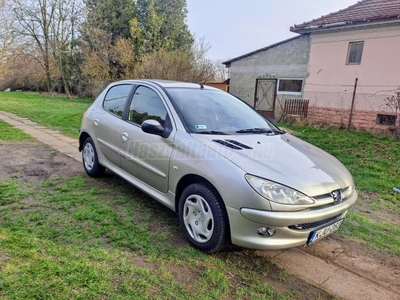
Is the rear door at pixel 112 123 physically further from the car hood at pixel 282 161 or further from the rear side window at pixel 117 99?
the car hood at pixel 282 161

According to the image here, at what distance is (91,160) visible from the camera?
4.38 m

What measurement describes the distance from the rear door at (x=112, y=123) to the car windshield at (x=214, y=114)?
2.76 ft

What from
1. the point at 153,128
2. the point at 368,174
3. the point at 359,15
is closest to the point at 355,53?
the point at 359,15

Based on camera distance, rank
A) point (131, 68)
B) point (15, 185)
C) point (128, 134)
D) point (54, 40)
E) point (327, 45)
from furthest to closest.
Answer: point (54, 40) < point (131, 68) < point (327, 45) < point (15, 185) < point (128, 134)

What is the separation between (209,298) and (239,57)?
14811 mm

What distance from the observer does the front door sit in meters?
2.97

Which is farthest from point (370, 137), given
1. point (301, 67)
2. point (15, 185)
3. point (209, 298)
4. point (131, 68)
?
point (131, 68)

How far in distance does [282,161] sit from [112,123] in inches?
91.1

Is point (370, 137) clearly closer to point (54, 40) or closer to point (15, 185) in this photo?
point (15, 185)

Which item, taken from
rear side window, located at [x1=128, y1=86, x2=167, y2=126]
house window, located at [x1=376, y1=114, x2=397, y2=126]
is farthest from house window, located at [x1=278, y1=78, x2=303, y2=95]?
rear side window, located at [x1=128, y1=86, x2=167, y2=126]

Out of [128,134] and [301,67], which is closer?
[128,134]

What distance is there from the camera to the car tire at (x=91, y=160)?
4258mm

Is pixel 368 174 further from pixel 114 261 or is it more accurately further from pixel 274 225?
pixel 114 261

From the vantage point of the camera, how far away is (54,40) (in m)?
24.9
